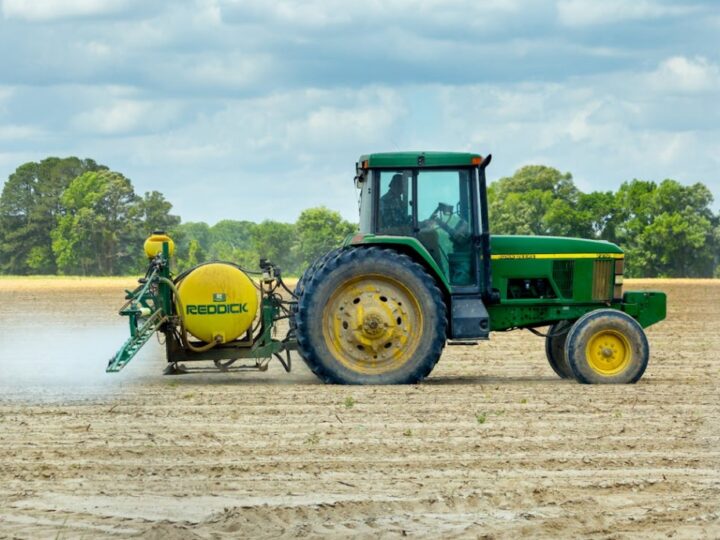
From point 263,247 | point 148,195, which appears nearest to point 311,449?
point 148,195

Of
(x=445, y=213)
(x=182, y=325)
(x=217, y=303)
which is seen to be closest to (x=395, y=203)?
(x=445, y=213)

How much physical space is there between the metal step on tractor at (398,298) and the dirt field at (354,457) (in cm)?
44

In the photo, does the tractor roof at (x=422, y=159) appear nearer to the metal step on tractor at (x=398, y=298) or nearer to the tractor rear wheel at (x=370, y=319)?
the metal step on tractor at (x=398, y=298)

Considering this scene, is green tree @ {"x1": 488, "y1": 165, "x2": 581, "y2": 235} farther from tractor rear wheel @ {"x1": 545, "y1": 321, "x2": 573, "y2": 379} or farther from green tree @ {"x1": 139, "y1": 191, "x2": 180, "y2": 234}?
tractor rear wheel @ {"x1": 545, "y1": 321, "x2": 573, "y2": 379}

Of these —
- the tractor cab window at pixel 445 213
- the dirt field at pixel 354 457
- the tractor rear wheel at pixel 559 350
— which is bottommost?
the dirt field at pixel 354 457

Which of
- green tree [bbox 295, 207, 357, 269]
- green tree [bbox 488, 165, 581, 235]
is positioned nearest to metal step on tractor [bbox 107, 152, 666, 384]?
green tree [bbox 488, 165, 581, 235]

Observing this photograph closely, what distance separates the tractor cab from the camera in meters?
13.6

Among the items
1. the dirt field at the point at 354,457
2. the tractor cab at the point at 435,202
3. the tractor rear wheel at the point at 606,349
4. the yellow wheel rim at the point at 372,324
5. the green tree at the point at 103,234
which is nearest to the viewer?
the dirt field at the point at 354,457

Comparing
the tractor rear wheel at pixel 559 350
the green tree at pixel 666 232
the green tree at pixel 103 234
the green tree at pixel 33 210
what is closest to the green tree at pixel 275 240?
the green tree at pixel 33 210

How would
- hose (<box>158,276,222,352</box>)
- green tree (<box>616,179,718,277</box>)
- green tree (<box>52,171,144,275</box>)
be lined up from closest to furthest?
hose (<box>158,276,222,352</box>), green tree (<box>52,171,144,275</box>), green tree (<box>616,179,718,277</box>)

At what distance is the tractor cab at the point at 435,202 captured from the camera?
13562 mm

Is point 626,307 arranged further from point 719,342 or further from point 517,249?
point 719,342

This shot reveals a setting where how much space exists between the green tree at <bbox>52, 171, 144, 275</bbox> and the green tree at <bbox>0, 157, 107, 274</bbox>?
3723mm

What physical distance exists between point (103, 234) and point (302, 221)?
16216 millimetres
